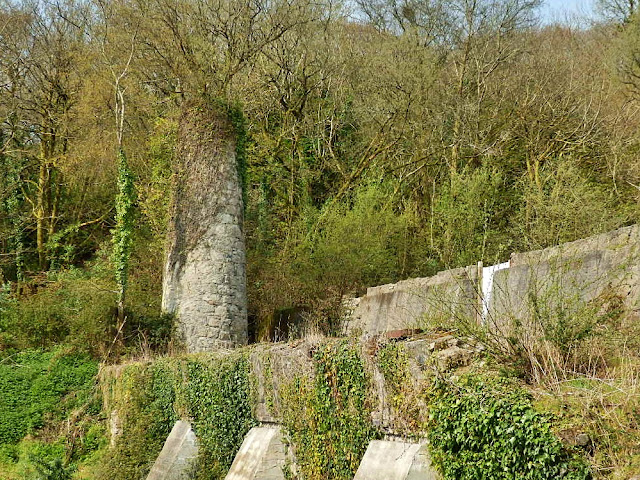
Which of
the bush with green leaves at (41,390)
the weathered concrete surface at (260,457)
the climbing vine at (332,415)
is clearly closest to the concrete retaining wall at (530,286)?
the climbing vine at (332,415)

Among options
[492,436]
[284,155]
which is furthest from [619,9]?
[492,436]

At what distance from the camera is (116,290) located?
17.0m

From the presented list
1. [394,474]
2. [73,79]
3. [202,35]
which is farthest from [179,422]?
[73,79]

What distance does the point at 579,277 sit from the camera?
911cm

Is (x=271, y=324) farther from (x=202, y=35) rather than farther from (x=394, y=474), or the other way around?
(x=394, y=474)

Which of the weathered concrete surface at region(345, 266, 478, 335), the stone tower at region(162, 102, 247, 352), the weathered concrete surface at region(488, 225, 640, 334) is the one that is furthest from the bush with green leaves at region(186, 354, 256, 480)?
the stone tower at region(162, 102, 247, 352)

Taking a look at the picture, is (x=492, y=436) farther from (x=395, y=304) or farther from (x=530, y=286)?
(x=395, y=304)

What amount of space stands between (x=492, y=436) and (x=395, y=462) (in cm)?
139

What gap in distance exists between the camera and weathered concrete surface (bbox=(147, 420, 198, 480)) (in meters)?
10.6

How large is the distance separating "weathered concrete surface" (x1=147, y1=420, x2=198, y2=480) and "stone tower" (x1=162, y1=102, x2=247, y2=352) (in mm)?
4351

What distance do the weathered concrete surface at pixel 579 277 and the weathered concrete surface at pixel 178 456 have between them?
182 inches

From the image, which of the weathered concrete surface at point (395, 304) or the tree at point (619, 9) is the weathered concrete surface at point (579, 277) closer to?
the weathered concrete surface at point (395, 304)

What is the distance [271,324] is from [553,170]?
25.4 ft

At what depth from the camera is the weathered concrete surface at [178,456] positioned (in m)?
10.6
